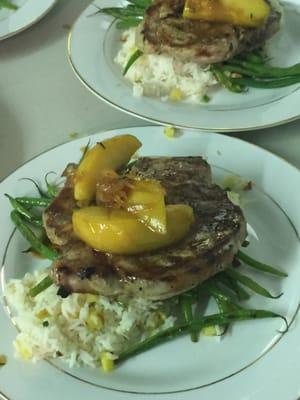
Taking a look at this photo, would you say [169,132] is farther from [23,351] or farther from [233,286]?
[23,351]

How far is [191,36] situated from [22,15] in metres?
0.97

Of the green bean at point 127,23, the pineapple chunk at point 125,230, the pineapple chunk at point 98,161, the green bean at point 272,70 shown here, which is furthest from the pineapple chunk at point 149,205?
the green bean at point 127,23

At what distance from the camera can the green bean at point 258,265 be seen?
Answer: 1.80m

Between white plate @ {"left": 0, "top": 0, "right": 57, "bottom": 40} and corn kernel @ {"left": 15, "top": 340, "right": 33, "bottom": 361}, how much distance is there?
65.2 inches

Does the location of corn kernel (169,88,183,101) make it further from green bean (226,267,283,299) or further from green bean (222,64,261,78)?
green bean (226,267,283,299)

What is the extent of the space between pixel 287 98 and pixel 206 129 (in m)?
0.36

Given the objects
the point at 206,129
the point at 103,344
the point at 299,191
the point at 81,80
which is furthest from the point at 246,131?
the point at 103,344

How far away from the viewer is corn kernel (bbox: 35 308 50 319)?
1.75 m

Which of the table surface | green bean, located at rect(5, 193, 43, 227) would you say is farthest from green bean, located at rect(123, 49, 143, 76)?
green bean, located at rect(5, 193, 43, 227)

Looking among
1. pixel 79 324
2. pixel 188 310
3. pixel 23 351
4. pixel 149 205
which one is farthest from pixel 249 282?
pixel 23 351

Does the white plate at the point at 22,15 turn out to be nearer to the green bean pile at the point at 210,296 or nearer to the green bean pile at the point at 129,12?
the green bean pile at the point at 129,12

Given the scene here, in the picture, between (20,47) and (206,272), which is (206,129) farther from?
(20,47)

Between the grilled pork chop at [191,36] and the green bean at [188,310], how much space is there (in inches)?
41.8

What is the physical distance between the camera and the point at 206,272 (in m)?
1.63
